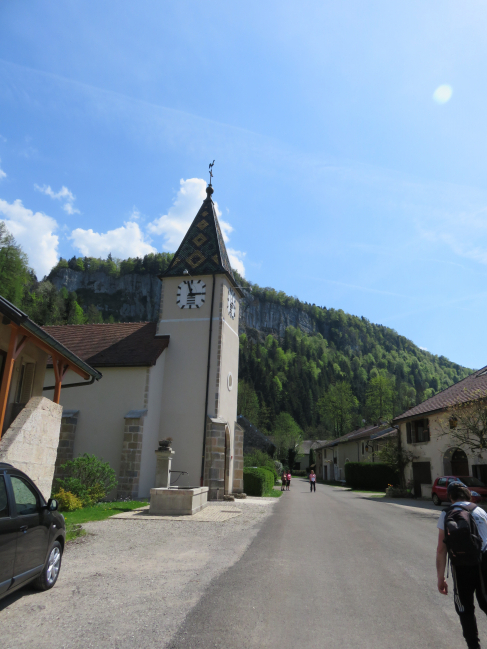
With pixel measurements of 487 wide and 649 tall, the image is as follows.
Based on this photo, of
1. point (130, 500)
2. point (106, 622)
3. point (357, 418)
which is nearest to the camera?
point (106, 622)

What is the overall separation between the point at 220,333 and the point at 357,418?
69.9 m

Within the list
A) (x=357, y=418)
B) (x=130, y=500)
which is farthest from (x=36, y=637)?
(x=357, y=418)

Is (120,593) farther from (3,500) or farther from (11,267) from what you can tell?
(11,267)

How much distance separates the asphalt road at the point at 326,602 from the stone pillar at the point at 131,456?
9284 mm

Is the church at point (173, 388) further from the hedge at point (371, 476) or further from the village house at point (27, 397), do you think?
the hedge at point (371, 476)

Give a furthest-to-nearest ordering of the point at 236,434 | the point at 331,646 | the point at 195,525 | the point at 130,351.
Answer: the point at 236,434
the point at 130,351
the point at 195,525
the point at 331,646

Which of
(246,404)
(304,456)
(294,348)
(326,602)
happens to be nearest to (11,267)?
(326,602)

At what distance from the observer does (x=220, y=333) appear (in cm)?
2078

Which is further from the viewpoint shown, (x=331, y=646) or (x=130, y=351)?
(x=130, y=351)

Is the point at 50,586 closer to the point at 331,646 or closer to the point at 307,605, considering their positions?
the point at 307,605

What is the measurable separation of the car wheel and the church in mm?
12049

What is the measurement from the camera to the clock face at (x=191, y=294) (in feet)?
71.5

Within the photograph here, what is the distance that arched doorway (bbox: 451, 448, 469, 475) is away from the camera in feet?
82.0

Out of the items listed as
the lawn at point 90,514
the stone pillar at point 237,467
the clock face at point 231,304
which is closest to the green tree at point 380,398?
the clock face at point 231,304
